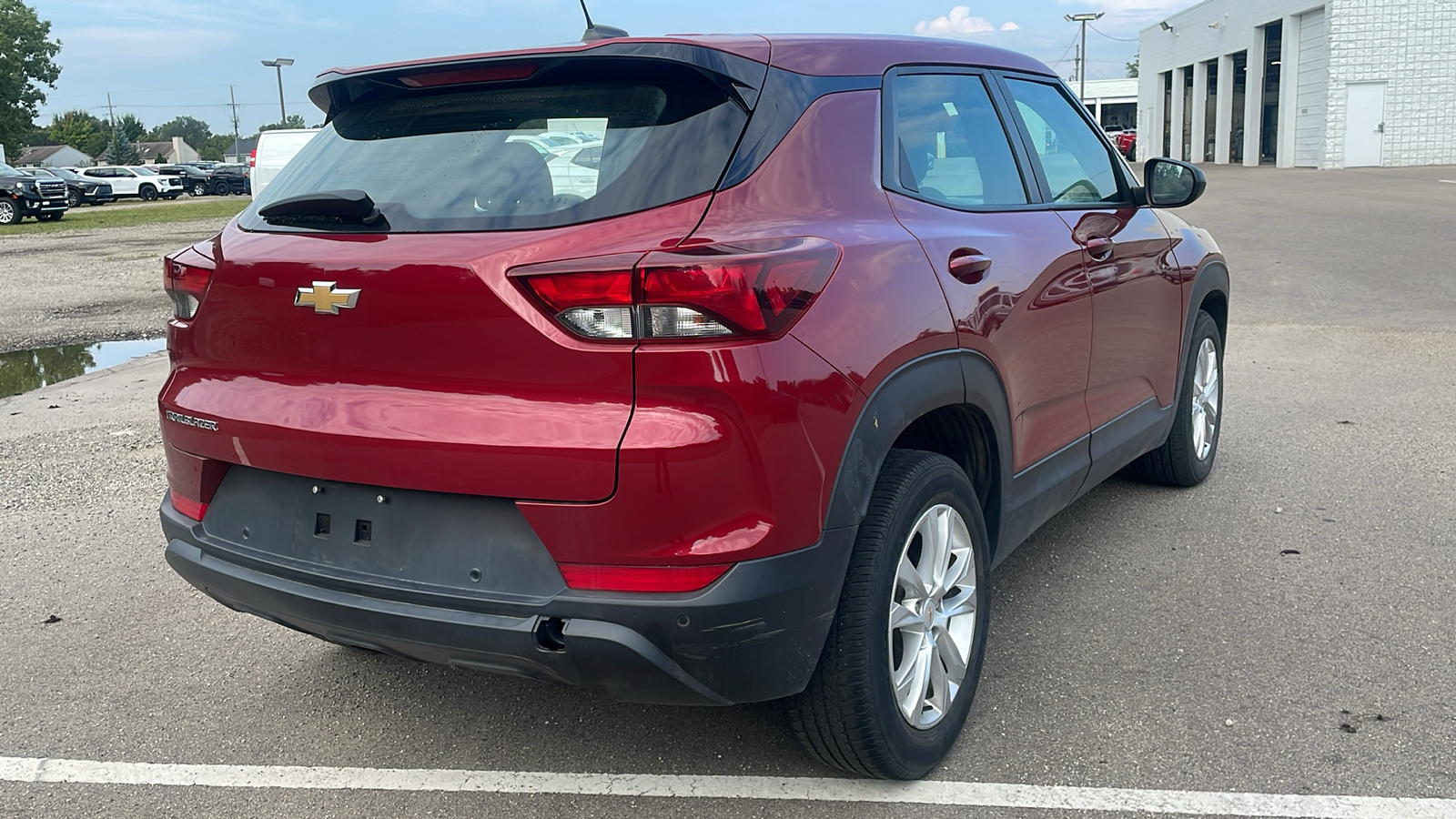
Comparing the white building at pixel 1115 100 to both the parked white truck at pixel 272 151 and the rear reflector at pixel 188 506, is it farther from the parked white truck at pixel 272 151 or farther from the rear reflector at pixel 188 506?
the rear reflector at pixel 188 506

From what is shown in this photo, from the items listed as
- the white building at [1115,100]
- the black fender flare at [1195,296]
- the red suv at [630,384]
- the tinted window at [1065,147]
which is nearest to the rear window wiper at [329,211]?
the red suv at [630,384]

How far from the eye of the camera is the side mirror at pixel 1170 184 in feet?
13.4

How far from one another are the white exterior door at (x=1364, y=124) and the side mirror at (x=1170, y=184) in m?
36.5

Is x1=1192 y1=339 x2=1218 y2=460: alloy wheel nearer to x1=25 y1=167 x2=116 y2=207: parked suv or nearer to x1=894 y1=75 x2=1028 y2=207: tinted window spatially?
x1=894 y1=75 x2=1028 y2=207: tinted window

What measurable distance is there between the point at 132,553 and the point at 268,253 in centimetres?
249

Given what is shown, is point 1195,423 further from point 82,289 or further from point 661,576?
point 82,289

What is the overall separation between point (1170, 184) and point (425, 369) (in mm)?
2845

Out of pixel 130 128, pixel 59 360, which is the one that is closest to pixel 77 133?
pixel 130 128

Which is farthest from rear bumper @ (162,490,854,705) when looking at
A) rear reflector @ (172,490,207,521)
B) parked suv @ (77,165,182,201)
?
parked suv @ (77,165,182,201)

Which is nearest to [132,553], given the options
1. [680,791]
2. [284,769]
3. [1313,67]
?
[284,769]

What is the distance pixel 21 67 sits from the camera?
67062mm

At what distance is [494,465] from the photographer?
90.6 inches

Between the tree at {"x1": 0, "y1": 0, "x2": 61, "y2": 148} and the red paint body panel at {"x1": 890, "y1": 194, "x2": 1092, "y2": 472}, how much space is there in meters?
76.2

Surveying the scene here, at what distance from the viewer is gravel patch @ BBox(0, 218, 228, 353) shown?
11.0m
